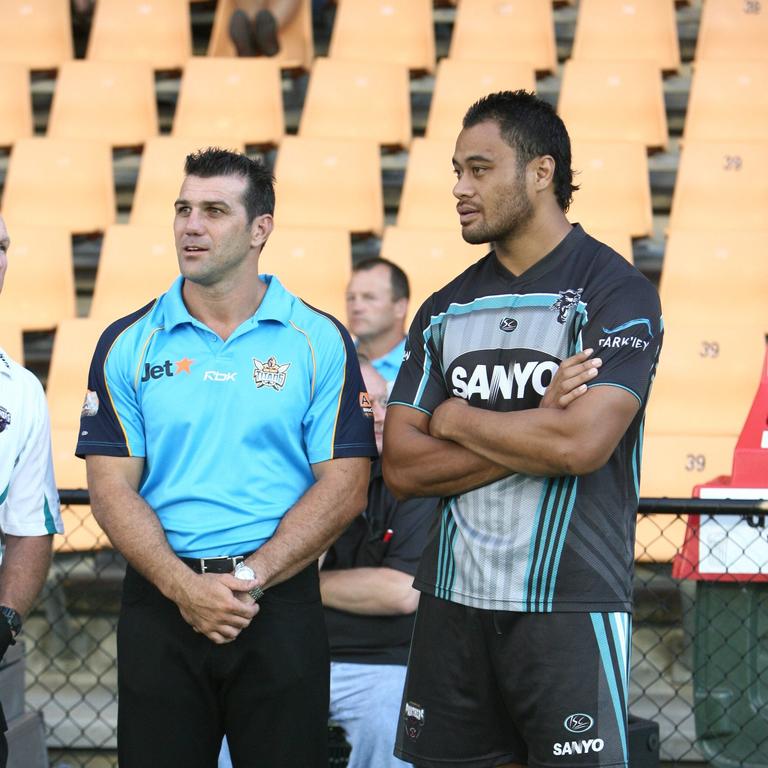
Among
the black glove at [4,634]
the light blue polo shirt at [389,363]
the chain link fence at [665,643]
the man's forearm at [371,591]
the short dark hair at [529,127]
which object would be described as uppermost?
the short dark hair at [529,127]

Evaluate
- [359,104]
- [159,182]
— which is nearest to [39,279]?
[159,182]

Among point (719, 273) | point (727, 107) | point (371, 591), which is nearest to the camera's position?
point (371, 591)

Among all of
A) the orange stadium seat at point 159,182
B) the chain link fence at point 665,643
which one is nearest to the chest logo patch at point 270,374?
the chain link fence at point 665,643

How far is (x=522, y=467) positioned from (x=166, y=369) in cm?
76

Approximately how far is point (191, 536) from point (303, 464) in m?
0.27

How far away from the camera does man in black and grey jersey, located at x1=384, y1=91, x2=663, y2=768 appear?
2.11m

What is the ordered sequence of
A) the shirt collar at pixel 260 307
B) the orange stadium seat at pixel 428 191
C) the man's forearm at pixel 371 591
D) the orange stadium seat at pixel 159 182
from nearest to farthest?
the shirt collar at pixel 260 307 < the man's forearm at pixel 371 591 < the orange stadium seat at pixel 428 191 < the orange stadium seat at pixel 159 182

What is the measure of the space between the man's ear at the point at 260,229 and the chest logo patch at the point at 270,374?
287 millimetres

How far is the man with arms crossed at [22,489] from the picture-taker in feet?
7.51

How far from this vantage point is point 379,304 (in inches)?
174

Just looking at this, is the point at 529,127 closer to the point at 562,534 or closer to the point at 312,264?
the point at 562,534

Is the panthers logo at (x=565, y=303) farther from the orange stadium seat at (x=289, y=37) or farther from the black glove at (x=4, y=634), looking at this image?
the orange stadium seat at (x=289, y=37)

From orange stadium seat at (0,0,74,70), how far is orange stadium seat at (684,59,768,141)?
3486mm

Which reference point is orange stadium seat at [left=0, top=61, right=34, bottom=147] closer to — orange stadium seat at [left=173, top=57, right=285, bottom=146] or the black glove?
orange stadium seat at [left=173, top=57, right=285, bottom=146]
